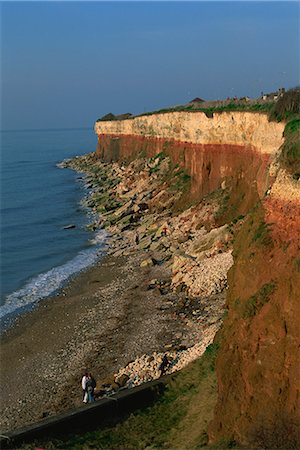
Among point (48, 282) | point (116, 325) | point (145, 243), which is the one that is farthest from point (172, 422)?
point (145, 243)

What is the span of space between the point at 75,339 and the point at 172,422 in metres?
9.04

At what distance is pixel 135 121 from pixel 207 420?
62.2 m

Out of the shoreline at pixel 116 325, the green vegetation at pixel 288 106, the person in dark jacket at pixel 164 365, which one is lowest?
the shoreline at pixel 116 325

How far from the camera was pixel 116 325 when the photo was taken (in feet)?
74.6

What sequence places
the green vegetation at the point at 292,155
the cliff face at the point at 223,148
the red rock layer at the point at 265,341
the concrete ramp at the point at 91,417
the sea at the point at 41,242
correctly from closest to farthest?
the red rock layer at the point at 265,341 → the green vegetation at the point at 292,155 → the concrete ramp at the point at 91,417 → the sea at the point at 41,242 → the cliff face at the point at 223,148

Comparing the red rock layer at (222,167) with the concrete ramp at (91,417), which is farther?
the red rock layer at (222,167)

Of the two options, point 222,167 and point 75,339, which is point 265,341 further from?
point 222,167

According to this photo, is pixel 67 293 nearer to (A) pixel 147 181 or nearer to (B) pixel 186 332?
(B) pixel 186 332

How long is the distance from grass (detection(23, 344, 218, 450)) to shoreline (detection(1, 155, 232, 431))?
1.71 m

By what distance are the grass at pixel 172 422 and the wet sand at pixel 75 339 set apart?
122 inches

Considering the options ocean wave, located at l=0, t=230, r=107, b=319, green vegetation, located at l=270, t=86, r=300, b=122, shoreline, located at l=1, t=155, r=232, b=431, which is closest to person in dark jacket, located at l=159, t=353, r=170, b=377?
shoreline, located at l=1, t=155, r=232, b=431

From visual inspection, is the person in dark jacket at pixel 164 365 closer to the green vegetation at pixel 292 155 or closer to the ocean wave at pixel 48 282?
the green vegetation at pixel 292 155

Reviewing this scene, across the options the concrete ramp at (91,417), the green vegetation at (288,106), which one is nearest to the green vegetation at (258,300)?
the concrete ramp at (91,417)

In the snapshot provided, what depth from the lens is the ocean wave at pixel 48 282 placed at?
2711 centimetres
